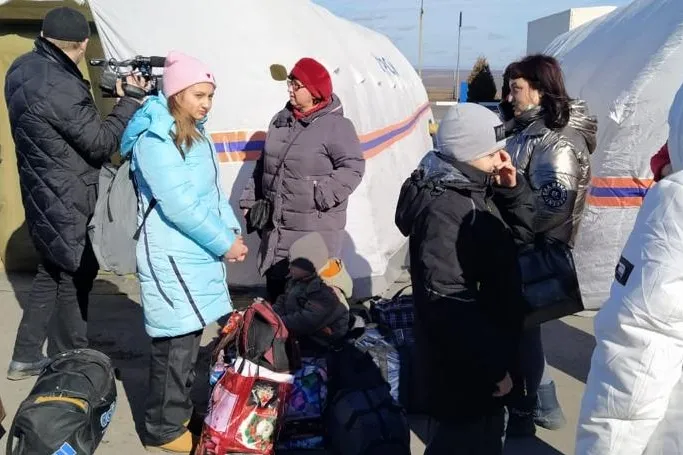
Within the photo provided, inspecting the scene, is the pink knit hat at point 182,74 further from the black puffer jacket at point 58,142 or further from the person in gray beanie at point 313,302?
the person in gray beanie at point 313,302

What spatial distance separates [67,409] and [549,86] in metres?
2.62

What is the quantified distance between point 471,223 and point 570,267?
34.8 inches

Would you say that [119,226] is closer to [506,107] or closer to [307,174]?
[307,174]

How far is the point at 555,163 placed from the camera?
3330 mm

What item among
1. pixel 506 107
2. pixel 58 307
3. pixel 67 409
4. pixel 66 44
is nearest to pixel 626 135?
pixel 506 107

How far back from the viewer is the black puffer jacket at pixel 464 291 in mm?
2445

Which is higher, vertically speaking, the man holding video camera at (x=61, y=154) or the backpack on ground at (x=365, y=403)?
the man holding video camera at (x=61, y=154)

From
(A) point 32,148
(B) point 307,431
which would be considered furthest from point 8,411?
(B) point 307,431

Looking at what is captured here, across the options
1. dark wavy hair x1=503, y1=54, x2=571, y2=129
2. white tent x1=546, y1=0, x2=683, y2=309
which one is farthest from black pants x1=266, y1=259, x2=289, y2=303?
white tent x1=546, y1=0, x2=683, y2=309

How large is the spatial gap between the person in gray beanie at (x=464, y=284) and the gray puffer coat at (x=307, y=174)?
1.72 metres

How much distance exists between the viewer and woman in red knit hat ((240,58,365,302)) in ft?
14.2

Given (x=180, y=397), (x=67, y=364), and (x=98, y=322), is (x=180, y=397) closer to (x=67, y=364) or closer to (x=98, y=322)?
(x=67, y=364)

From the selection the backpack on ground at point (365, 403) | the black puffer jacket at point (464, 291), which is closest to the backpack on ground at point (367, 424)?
the backpack on ground at point (365, 403)

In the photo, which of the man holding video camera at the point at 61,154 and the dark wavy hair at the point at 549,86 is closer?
the dark wavy hair at the point at 549,86
